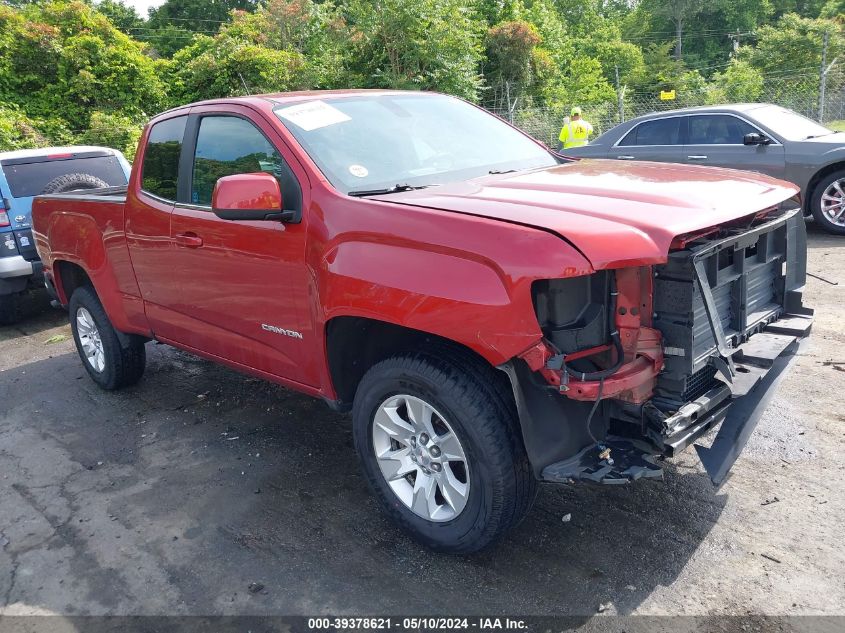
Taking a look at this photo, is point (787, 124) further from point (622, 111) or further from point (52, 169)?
point (52, 169)

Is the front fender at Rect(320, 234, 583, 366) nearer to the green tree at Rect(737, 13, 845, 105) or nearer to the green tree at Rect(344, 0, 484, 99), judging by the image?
the green tree at Rect(344, 0, 484, 99)

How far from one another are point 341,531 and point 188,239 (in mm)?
1848

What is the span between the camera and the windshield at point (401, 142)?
11.6ft

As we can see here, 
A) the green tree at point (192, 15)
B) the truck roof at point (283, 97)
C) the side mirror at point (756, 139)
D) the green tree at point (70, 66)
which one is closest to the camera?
the truck roof at point (283, 97)

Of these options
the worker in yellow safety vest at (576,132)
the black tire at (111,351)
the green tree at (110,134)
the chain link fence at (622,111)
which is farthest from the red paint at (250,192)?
the green tree at (110,134)

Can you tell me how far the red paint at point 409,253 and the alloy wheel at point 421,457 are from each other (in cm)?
41

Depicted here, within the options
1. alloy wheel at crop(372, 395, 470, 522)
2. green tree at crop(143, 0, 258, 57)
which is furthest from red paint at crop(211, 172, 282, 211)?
green tree at crop(143, 0, 258, 57)

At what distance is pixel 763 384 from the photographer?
3.19m

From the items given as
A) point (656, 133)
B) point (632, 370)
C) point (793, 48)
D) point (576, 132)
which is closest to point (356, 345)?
point (632, 370)

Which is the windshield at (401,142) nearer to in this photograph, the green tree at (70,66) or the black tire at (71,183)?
the black tire at (71,183)

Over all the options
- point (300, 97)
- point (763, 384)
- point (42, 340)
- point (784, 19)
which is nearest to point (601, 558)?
point (763, 384)

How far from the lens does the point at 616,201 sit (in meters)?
2.93

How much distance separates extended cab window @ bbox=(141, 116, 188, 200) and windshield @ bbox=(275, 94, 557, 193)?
981 mm

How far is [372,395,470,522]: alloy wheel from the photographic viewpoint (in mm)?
3049
